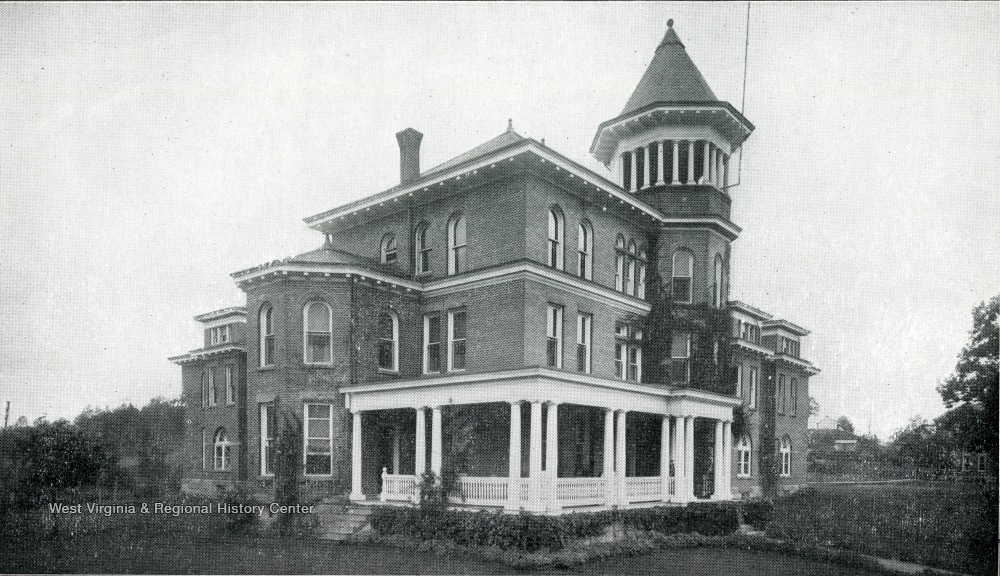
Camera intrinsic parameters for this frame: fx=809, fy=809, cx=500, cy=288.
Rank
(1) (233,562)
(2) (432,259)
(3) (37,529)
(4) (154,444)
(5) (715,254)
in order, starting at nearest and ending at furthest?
(1) (233,562), (3) (37,529), (2) (432,259), (5) (715,254), (4) (154,444)

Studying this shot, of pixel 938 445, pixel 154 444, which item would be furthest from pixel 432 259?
pixel 154 444

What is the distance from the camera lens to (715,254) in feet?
96.4

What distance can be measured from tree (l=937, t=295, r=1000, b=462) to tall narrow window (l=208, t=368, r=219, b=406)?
2642 cm

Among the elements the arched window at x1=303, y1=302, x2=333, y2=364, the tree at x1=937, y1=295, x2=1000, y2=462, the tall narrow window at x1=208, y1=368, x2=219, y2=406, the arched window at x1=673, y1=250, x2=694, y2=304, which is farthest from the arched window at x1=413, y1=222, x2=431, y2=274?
the tree at x1=937, y1=295, x2=1000, y2=462

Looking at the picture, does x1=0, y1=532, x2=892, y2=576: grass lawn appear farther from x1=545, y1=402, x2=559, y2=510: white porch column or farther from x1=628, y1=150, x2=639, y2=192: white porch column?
x1=628, y1=150, x2=639, y2=192: white porch column

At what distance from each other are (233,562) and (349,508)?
185 inches

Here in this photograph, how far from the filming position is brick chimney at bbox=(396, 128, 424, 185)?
2925cm

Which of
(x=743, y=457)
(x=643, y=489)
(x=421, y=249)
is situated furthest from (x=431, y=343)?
(x=743, y=457)

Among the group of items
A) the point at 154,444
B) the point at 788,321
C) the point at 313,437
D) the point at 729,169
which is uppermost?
the point at 729,169

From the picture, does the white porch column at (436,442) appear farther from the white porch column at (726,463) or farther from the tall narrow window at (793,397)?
the tall narrow window at (793,397)

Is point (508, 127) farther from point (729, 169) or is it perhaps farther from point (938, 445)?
point (938, 445)

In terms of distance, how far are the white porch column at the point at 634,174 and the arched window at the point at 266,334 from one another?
45.1 feet

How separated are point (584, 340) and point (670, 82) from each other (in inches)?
427

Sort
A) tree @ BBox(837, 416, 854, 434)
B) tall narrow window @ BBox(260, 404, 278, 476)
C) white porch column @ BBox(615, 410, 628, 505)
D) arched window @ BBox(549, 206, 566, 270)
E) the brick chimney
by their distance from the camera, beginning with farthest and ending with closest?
tree @ BBox(837, 416, 854, 434) < the brick chimney < arched window @ BBox(549, 206, 566, 270) < tall narrow window @ BBox(260, 404, 278, 476) < white porch column @ BBox(615, 410, 628, 505)
